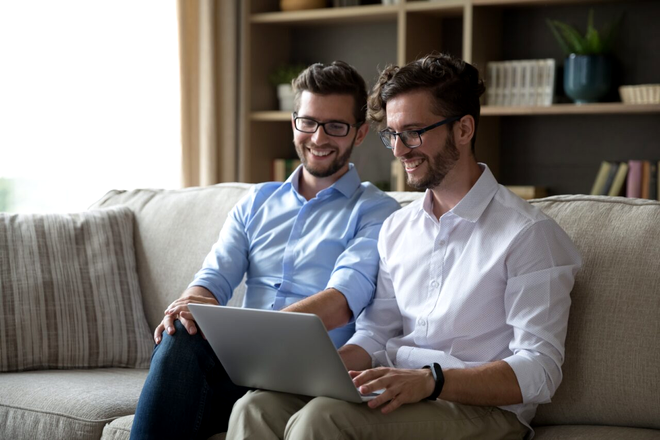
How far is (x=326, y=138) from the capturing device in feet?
7.02

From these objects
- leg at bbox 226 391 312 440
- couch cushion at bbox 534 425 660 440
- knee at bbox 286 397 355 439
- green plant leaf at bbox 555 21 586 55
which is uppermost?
green plant leaf at bbox 555 21 586 55

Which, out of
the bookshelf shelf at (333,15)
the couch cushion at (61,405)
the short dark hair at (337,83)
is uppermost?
the bookshelf shelf at (333,15)

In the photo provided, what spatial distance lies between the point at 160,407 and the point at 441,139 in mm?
792

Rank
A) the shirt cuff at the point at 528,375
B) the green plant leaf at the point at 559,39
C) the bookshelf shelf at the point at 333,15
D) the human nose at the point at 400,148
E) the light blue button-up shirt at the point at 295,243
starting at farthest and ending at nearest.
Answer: the bookshelf shelf at the point at 333,15
the green plant leaf at the point at 559,39
the light blue button-up shirt at the point at 295,243
the human nose at the point at 400,148
the shirt cuff at the point at 528,375

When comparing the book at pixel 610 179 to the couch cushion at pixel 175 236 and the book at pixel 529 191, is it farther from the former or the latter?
the couch cushion at pixel 175 236

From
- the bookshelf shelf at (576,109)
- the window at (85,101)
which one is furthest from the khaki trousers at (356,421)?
the window at (85,101)

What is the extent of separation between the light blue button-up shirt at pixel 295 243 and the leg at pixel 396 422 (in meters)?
0.47

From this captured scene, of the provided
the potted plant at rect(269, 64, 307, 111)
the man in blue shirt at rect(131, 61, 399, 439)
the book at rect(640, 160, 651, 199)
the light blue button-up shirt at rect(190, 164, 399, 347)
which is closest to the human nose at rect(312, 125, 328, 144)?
the man in blue shirt at rect(131, 61, 399, 439)

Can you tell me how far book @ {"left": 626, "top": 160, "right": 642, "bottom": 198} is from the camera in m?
3.43

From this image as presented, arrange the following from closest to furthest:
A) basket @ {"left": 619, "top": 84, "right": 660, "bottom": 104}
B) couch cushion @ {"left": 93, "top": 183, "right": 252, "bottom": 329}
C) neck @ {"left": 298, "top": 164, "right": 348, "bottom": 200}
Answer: neck @ {"left": 298, "top": 164, "right": 348, "bottom": 200}
couch cushion @ {"left": 93, "top": 183, "right": 252, "bottom": 329}
basket @ {"left": 619, "top": 84, "right": 660, "bottom": 104}

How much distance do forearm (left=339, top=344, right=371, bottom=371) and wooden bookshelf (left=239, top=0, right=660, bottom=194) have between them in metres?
1.99

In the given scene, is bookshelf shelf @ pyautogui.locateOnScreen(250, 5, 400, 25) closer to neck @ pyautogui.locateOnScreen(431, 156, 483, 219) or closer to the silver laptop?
neck @ pyautogui.locateOnScreen(431, 156, 483, 219)

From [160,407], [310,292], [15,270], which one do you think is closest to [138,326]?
[15,270]

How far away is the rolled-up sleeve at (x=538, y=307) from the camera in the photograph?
1.54m
